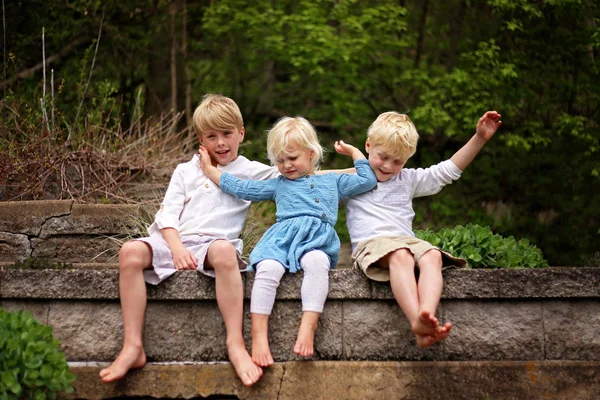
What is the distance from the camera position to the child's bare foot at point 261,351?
3451 mm

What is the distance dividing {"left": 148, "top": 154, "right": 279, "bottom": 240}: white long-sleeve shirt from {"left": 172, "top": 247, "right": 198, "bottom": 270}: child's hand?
0.19 meters

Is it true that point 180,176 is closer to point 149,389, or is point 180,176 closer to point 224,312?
point 224,312

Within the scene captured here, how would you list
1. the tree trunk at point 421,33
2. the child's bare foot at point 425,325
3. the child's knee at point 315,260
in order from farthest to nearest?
the tree trunk at point 421,33 < the child's knee at point 315,260 < the child's bare foot at point 425,325

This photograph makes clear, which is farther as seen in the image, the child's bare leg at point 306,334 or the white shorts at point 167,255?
the white shorts at point 167,255

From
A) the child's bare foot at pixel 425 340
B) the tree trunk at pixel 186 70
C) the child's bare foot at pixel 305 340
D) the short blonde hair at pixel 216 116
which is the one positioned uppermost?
the short blonde hair at pixel 216 116

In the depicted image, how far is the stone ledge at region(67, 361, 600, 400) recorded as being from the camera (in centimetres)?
349

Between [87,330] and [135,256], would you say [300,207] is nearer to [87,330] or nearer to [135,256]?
[135,256]

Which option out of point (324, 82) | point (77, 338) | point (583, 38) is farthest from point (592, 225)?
point (77, 338)

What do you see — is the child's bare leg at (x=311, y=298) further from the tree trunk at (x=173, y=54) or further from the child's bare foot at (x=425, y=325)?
the tree trunk at (x=173, y=54)

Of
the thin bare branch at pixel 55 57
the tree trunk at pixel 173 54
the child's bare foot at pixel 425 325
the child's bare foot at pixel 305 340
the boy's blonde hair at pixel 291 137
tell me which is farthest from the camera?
the tree trunk at pixel 173 54

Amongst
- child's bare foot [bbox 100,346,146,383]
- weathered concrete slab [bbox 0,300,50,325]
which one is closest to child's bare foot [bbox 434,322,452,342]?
child's bare foot [bbox 100,346,146,383]

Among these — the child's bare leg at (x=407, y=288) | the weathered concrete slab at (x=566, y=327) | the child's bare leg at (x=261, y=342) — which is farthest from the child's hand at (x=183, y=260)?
the weathered concrete slab at (x=566, y=327)

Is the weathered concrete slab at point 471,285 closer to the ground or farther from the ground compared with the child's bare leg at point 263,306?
farther from the ground

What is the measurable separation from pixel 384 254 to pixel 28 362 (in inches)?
63.5
